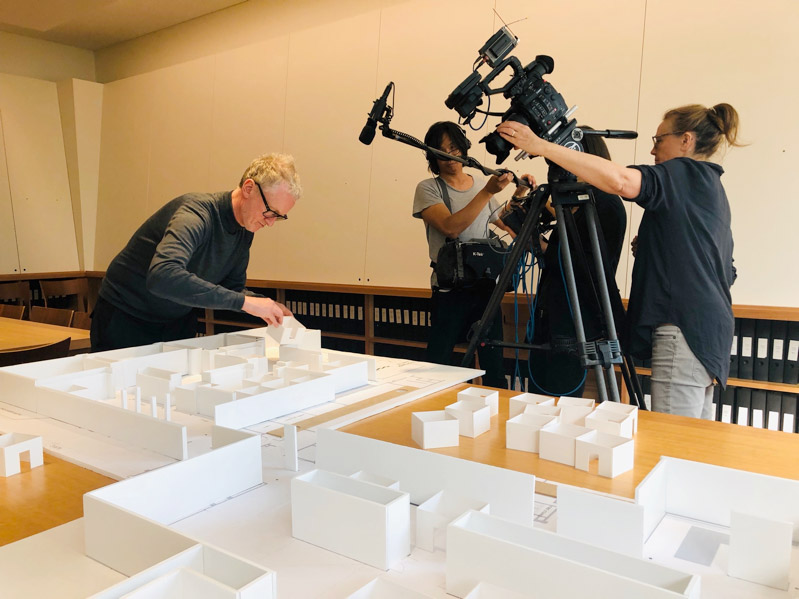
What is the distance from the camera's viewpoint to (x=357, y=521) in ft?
3.02

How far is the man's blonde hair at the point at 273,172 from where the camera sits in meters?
2.20

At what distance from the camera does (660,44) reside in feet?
10.8

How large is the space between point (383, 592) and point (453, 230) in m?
2.11

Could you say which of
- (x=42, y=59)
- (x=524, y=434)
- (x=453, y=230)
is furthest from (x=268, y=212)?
(x=42, y=59)

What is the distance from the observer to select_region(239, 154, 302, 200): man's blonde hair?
2197 mm

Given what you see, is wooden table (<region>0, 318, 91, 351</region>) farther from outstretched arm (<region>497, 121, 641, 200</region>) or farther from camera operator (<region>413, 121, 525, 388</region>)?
outstretched arm (<region>497, 121, 641, 200</region>)

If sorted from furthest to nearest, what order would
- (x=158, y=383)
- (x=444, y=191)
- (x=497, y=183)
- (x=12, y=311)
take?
(x=12, y=311) < (x=444, y=191) < (x=497, y=183) < (x=158, y=383)

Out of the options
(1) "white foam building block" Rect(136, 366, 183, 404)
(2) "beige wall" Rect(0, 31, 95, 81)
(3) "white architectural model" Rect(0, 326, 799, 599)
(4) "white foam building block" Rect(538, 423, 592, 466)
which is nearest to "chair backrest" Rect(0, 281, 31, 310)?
(2) "beige wall" Rect(0, 31, 95, 81)

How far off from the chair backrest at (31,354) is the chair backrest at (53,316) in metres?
1.47

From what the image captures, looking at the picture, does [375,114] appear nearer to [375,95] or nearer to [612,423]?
[612,423]

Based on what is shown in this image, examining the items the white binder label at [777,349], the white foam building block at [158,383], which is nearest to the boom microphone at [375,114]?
the white foam building block at [158,383]

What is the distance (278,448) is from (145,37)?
20.2ft

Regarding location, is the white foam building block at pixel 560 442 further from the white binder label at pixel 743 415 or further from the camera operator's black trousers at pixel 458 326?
the white binder label at pixel 743 415

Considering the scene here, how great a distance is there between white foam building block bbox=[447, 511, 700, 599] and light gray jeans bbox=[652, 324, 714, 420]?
1128 millimetres
